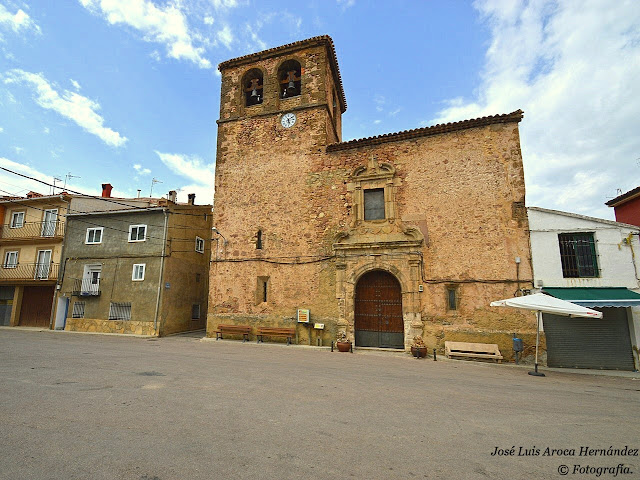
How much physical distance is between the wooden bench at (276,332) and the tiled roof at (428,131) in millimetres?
8129

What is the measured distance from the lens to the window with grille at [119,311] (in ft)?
57.3

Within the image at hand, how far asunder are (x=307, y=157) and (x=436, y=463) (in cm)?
1327

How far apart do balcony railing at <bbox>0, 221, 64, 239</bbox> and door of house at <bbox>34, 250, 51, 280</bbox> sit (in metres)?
1.14

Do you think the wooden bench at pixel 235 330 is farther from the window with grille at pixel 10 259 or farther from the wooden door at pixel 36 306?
the window with grille at pixel 10 259

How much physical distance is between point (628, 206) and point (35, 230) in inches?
1256

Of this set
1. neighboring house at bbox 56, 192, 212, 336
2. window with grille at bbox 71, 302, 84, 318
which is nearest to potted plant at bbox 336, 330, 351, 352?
neighboring house at bbox 56, 192, 212, 336

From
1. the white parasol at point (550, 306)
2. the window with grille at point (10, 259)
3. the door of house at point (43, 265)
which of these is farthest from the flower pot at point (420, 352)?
the window with grille at point (10, 259)

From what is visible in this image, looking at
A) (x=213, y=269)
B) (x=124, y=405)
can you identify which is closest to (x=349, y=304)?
(x=213, y=269)

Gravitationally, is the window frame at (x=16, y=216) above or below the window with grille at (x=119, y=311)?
above

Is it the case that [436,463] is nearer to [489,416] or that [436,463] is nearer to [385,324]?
[489,416]

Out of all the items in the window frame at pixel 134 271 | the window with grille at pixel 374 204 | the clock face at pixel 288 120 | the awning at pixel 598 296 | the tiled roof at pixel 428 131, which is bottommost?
the awning at pixel 598 296

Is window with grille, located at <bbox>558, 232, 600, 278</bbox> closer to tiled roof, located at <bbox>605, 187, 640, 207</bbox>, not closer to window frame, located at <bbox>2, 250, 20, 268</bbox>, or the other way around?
tiled roof, located at <bbox>605, 187, 640, 207</bbox>

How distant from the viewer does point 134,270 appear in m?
17.7

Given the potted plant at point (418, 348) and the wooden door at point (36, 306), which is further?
the wooden door at point (36, 306)
